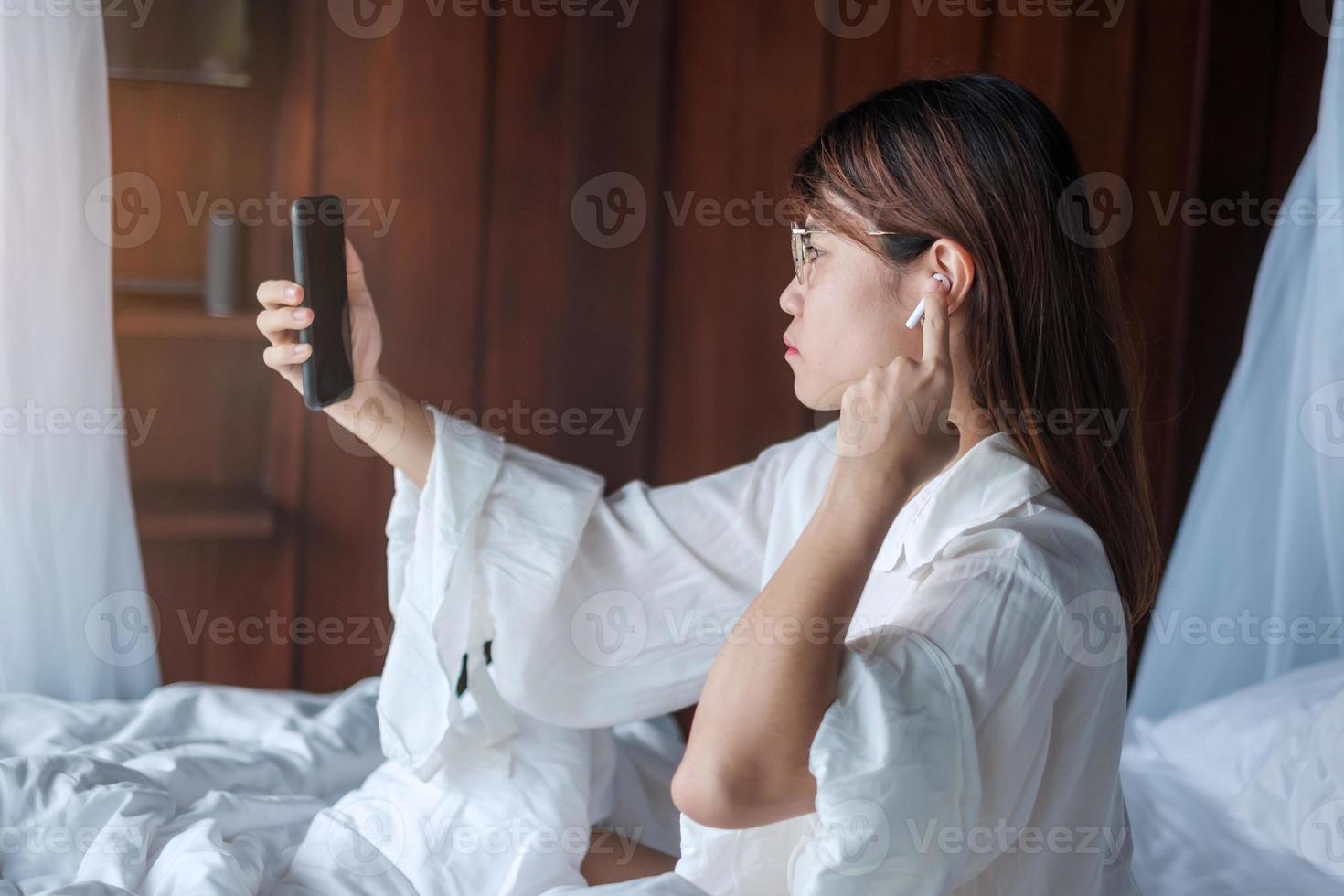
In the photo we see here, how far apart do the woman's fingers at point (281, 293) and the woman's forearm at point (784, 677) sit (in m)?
0.65

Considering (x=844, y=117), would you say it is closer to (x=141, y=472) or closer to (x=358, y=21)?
(x=358, y=21)

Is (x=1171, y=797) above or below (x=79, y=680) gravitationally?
below

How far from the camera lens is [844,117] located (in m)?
1.13

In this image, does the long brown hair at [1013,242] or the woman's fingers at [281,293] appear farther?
the woman's fingers at [281,293]

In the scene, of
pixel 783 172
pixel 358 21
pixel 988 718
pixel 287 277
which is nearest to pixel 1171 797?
pixel 988 718

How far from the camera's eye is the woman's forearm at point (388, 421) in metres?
1.35

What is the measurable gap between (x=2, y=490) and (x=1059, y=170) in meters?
1.26
